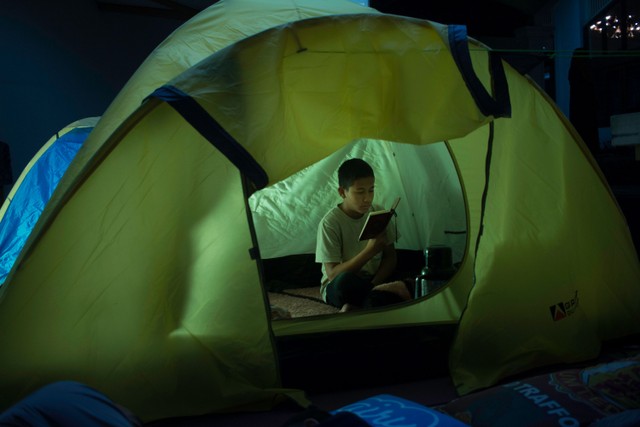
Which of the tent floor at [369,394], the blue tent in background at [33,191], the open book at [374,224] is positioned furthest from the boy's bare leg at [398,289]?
the blue tent in background at [33,191]

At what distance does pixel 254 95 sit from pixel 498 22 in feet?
18.7

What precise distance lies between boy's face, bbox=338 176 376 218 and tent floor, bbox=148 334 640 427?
2.50 feet

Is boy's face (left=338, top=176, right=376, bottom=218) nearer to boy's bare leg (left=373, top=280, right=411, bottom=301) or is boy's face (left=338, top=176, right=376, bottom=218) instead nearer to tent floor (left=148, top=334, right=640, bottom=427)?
boy's bare leg (left=373, top=280, right=411, bottom=301)

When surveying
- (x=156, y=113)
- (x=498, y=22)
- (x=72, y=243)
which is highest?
(x=498, y=22)

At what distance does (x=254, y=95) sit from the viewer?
1.81m

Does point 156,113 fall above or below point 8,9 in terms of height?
below

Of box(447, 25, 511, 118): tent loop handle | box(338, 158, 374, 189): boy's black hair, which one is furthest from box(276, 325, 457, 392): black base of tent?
box(447, 25, 511, 118): tent loop handle

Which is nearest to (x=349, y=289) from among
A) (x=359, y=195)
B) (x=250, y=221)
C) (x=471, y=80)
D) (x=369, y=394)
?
(x=359, y=195)

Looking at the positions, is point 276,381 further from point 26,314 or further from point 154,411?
point 26,314

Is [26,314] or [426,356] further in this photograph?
[426,356]

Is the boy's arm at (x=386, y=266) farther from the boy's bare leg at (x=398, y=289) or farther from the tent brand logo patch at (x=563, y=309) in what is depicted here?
the tent brand logo patch at (x=563, y=309)

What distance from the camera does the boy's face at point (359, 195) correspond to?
8.63ft

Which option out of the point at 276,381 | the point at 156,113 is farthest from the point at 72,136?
the point at 276,381

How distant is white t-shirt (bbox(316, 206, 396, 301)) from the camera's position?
2.70 meters
